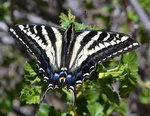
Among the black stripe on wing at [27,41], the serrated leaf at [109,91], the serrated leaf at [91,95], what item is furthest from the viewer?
the serrated leaf at [91,95]

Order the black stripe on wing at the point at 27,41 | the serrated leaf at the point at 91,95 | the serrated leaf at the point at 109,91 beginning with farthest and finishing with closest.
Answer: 1. the serrated leaf at the point at 91,95
2. the black stripe on wing at the point at 27,41
3. the serrated leaf at the point at 109,91

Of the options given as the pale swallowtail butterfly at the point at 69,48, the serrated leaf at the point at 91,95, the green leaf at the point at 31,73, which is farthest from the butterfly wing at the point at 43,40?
the serrated leaf at the point at 91,95

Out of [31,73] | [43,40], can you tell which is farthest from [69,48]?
[31,73]

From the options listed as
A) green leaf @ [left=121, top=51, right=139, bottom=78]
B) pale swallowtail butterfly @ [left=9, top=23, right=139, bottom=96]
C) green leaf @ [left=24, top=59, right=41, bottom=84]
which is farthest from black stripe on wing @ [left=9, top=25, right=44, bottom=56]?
green leaf @ [left=121, top=51, right=139, bottom=78]

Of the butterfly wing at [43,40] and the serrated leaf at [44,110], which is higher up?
the butterfly wing at [43,40]

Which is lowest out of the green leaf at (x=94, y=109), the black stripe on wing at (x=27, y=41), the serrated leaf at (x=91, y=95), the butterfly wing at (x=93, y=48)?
the green leaf at (x=94, y=109)

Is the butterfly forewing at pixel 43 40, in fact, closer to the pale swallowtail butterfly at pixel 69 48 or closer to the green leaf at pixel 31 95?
the pale swallowtail butterfly at pixel 69 48

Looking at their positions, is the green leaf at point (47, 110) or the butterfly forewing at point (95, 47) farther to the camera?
the green leaf at point (47, 110)

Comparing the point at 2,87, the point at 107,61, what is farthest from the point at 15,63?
the point at 107,61

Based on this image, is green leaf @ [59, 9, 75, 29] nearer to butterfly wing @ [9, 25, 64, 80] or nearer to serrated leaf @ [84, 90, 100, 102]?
butterfly wing @ [9, 25, 64, 80]
